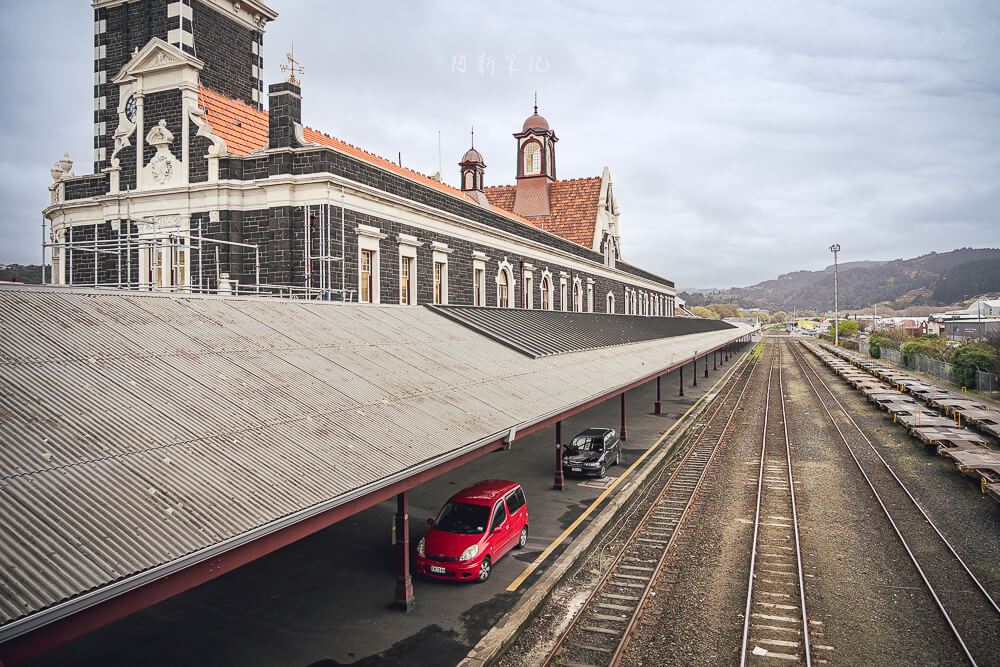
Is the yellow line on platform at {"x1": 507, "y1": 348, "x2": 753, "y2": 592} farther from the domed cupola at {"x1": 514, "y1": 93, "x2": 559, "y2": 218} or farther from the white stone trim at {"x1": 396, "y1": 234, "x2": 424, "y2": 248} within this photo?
the domed cupola at {"x1": 514, "y1": 93, "x2": 559, "y2": 218}

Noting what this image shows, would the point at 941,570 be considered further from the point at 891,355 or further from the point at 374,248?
the point at 891,355

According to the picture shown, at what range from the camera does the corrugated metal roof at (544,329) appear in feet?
68.5

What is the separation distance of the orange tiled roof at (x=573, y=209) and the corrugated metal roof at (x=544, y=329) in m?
10.9

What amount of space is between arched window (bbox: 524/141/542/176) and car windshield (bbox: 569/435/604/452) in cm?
3915

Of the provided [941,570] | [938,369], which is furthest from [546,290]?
[938,369]

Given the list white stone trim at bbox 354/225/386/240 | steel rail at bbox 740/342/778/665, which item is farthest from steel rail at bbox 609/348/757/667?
white stone trim at bbox 354/225/386/240

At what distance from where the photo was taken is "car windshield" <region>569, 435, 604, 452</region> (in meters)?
20.5

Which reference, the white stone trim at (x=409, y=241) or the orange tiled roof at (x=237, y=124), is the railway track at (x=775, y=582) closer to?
the white stone trim at (x=409, y=241)

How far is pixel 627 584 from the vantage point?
11.9 metres


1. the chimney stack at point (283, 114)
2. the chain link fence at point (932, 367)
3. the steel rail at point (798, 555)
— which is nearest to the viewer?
the steel rail at point (798, 555)

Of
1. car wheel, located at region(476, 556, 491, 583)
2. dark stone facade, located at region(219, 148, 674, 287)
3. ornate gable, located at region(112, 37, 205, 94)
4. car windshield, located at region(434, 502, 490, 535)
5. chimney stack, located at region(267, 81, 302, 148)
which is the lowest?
car wheel, located at region(476, 556, 491, 583)

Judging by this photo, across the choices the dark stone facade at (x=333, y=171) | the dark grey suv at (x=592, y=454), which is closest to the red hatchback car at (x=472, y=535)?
the dark grey suv at (x=592, y=454)

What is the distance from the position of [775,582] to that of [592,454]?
834 centimetres

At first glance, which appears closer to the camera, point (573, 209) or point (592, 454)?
point (592, 454)
